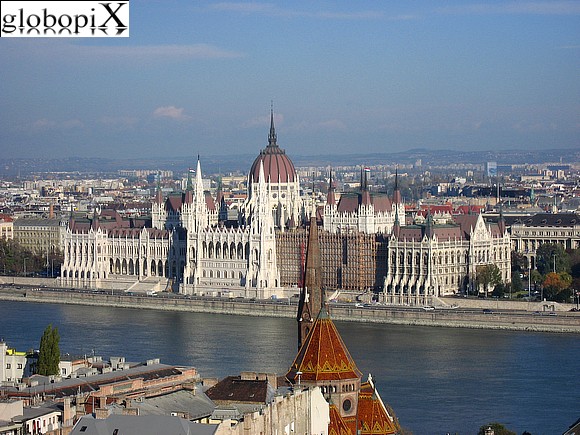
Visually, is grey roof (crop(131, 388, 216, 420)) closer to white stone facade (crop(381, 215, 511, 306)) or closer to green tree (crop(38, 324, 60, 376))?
green tree (crop(38, 324, 60, 376))

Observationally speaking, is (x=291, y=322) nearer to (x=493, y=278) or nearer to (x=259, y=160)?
(x=493, y=278)

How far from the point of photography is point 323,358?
2455 cm

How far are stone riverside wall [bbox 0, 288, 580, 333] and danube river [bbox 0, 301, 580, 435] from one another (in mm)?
910

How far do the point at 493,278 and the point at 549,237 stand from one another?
12.4 metres

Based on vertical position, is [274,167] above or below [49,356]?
above

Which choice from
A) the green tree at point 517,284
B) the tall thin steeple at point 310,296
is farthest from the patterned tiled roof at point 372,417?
the green tree at point 517,284

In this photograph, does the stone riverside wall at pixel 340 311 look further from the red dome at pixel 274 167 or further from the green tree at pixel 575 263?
the green tree at pixel 575 263

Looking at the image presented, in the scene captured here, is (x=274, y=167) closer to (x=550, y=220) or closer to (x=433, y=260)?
(x=433, y=260)

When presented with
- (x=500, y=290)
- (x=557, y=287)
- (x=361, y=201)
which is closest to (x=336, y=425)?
(x=557, y=287)

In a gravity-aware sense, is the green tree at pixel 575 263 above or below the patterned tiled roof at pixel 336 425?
above

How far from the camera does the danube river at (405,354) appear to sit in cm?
3422

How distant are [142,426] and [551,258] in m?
46.3

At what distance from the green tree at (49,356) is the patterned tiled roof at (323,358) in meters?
6.30

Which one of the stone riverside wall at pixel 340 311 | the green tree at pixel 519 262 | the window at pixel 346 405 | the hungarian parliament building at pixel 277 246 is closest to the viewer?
the window at pixel 346 405
